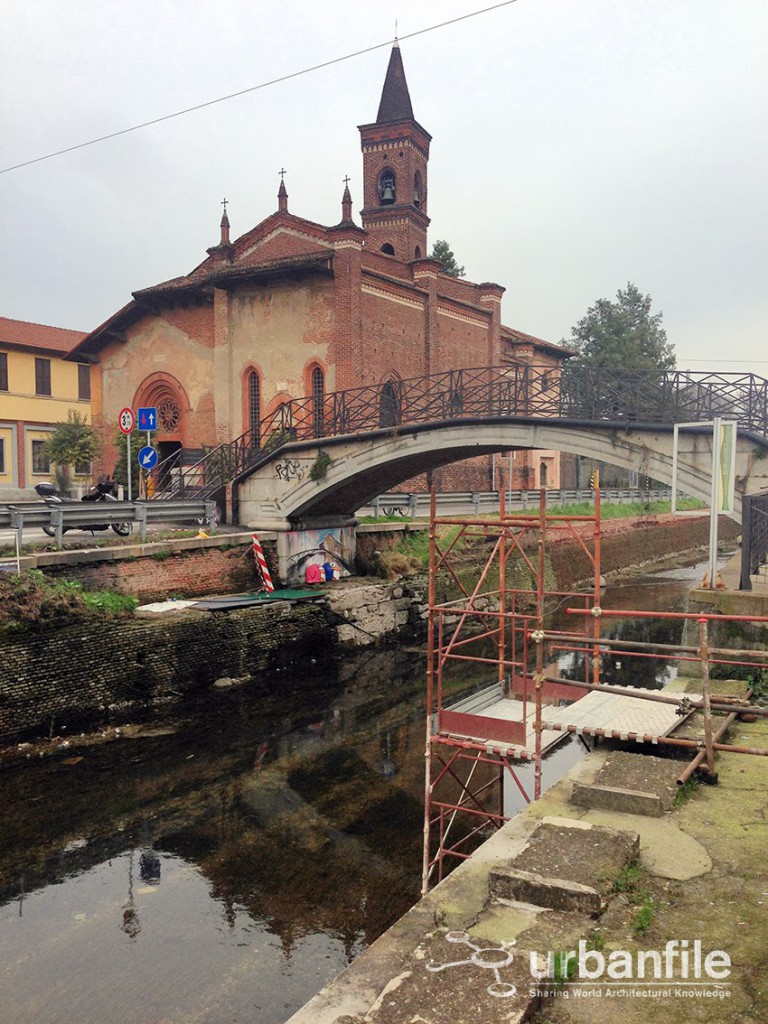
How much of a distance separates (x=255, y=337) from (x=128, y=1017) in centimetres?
2319

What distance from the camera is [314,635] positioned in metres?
16.9

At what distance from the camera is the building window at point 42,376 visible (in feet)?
120

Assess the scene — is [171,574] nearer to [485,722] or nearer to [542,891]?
[485,722]

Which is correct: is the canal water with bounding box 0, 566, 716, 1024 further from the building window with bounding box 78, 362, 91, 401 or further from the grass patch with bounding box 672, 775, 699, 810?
the building window with bounding box 78, 362, 91, 401

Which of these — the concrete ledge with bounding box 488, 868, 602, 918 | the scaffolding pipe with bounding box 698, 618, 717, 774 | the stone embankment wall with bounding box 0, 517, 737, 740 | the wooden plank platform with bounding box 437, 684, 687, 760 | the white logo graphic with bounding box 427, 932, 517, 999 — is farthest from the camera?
the stone embankment wall with bounding box 0, 517, 737, 740

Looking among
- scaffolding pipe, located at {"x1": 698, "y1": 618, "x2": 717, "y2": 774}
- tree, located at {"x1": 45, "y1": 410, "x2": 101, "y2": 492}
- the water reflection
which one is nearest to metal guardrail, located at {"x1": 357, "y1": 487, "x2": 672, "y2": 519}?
tree, located at {"x1": 45, "y1": 410, "x2": 101, "y2": 492}

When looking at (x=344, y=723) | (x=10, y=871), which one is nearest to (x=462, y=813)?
(x=344, y=723)

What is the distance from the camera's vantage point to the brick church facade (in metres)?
25.5

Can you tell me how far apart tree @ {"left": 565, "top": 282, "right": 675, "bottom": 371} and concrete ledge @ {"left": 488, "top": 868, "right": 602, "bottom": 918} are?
5340cm

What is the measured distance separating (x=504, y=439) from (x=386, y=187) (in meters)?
21.1

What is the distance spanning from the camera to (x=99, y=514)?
51.7ft

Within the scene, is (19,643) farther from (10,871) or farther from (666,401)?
(666,401)

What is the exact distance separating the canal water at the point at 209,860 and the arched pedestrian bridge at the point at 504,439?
255 inches

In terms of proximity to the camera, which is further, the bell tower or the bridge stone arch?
the bell tower
